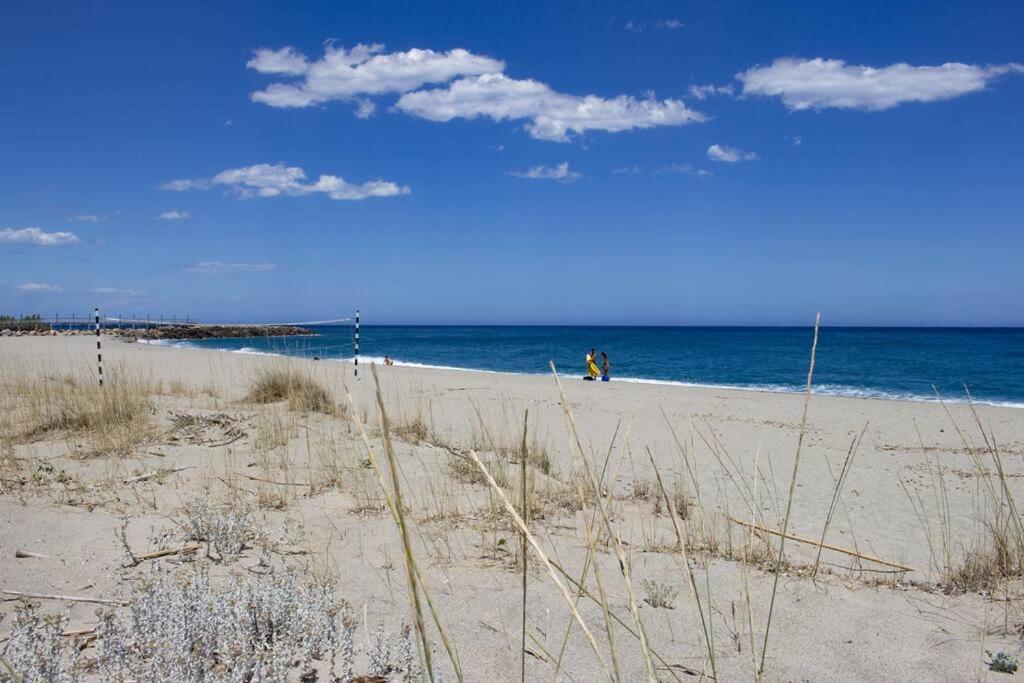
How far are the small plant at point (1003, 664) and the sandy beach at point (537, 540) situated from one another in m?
0.05

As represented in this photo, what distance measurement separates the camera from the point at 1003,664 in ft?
8.54

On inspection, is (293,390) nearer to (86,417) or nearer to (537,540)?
(86,417)

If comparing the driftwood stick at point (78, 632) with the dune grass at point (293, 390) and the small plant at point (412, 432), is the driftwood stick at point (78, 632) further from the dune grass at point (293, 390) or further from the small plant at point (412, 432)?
the dune grass at point (293, 390)

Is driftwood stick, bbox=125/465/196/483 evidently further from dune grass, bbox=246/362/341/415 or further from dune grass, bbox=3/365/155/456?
dune grass, bbox=246/362/341/415

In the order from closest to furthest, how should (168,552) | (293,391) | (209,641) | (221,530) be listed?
(209,641) → (168,552) → (221,530) → (293,391)

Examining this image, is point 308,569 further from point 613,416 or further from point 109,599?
point 613,416

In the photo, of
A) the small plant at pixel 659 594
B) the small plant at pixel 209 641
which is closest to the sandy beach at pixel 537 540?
the small plant at pixel 659 594

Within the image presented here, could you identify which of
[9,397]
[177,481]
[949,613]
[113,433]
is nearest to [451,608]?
[949,613]

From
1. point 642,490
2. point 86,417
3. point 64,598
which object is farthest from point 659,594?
point 86,417

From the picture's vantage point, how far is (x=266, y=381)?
9.42 meters

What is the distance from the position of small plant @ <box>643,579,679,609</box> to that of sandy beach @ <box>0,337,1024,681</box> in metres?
0.02

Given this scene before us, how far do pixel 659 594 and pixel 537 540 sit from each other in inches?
37.6

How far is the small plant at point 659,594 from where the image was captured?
320cm

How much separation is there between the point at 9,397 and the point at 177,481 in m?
4.11
